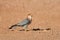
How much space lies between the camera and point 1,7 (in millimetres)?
18344

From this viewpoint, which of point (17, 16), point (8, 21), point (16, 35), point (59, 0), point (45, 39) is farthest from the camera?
point (59, 0)

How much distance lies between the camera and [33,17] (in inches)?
644

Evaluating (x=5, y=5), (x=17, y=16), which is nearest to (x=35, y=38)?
(x=17, y=16)

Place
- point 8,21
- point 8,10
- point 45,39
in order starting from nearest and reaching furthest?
point 45,39 → point 8,21 → point 8,10

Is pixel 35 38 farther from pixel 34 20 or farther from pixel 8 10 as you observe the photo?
pixel 8 10

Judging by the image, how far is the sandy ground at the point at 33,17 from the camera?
11.4 m

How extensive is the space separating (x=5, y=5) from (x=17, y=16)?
2.37 m

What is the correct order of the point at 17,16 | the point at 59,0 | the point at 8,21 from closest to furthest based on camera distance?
the point at 8,21 → the point at 17,16 → the point at 59,0

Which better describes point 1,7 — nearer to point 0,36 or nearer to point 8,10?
point 8,10

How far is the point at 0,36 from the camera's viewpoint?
1152 cm

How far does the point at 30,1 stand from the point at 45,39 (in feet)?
29.5

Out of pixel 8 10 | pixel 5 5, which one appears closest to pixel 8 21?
pixel 8 10

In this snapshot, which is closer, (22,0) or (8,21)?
(8,21)

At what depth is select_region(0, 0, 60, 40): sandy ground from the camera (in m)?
11.4
